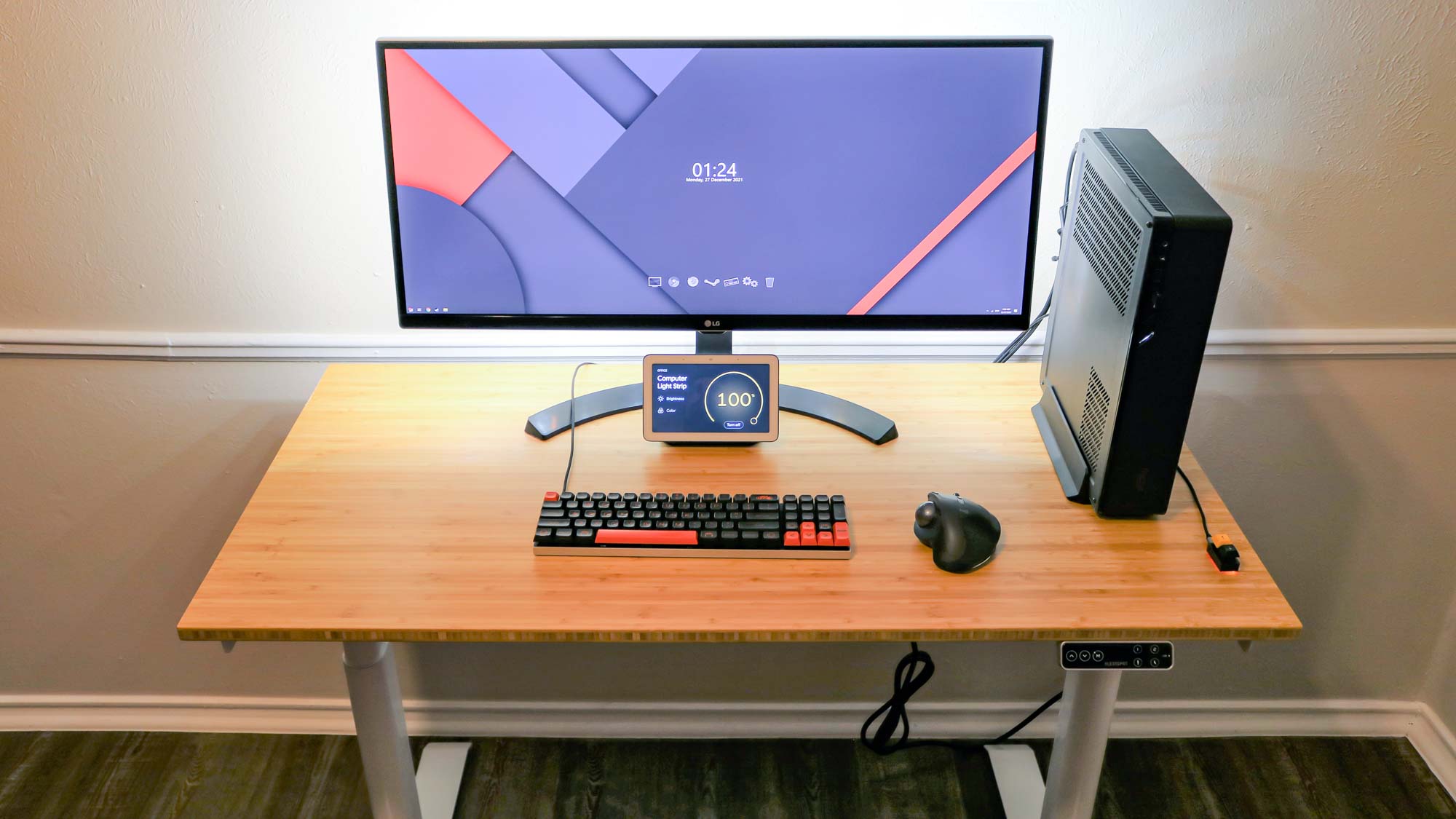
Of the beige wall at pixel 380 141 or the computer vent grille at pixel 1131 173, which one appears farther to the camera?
the beige wall at pixel 380 141

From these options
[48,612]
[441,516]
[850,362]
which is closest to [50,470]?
[48,612]

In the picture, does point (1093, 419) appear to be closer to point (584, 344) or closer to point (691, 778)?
point (584, 344)

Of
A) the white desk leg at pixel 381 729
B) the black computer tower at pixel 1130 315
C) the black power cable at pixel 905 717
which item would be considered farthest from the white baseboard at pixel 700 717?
the black computer tower at pixel 1130 315

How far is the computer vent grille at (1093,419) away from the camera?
121 centimetres

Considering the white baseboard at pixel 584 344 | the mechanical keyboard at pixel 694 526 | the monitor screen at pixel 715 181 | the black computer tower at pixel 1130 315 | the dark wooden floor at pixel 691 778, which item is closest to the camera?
the black computer tower at pixel 1130 315

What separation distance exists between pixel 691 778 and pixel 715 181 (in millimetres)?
1146

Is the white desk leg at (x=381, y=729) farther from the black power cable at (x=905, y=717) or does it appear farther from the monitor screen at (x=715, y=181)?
the black power cable at (x=905, y=717)

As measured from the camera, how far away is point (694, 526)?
47.7 inches

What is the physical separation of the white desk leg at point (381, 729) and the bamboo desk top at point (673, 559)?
0.24 m

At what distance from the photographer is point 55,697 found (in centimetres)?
197

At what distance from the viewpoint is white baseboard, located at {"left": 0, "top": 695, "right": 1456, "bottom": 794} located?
6.49ft

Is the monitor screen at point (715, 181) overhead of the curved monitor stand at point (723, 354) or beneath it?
overhead

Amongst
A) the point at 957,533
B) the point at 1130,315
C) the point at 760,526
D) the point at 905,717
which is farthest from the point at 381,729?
the point at 1130,315

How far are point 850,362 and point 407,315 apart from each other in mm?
725
